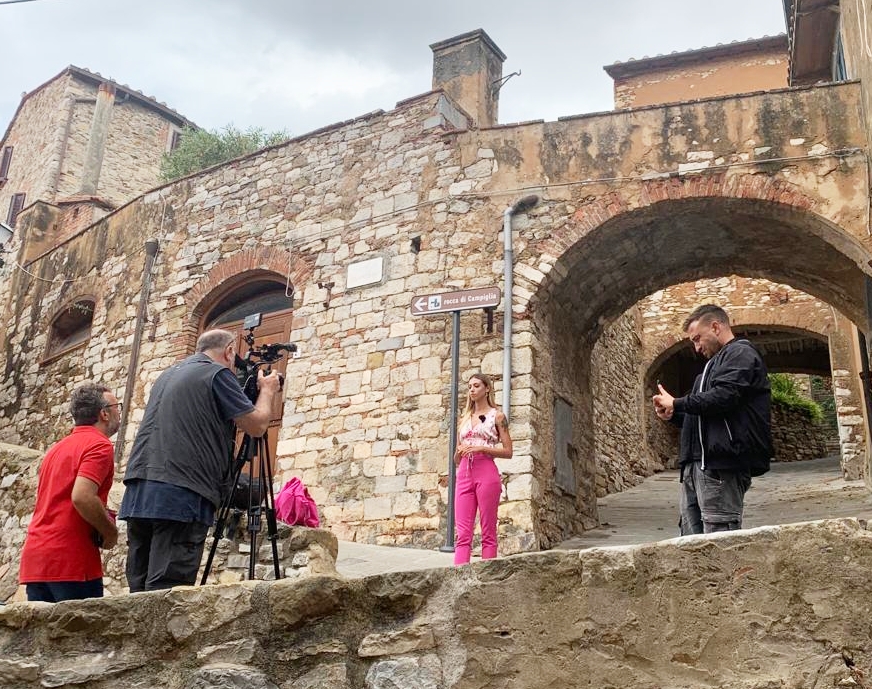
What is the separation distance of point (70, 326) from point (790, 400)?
627 inches

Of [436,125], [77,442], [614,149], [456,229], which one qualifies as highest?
[436,125]

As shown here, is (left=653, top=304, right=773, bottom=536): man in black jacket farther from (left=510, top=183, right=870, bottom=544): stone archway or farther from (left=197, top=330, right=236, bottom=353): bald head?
(left=510, top=183, right=870, bottom=544): stone archway

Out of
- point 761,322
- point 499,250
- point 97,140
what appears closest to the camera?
point 499,250

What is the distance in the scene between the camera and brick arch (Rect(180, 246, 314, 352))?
32.9ft

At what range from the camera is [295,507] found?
6906mm

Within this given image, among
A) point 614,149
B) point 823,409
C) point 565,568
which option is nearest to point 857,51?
point 614,149

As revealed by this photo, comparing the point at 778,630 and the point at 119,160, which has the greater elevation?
the point at 119,160

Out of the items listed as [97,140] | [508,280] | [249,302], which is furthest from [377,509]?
[97,140]

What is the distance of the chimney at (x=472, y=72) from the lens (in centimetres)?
1085

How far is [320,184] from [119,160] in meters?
16.2

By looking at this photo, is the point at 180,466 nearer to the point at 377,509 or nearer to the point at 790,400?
the point at 377,509

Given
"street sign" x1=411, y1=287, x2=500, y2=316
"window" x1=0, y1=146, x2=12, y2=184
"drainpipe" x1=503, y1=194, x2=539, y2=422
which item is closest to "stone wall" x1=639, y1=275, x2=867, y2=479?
"drainpipe" x1=503, y1=194, x2=539, y2=422

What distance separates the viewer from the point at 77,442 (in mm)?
3611

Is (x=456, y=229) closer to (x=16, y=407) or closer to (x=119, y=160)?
(x=16, y=407)
